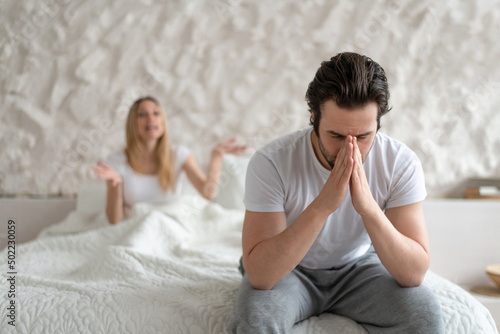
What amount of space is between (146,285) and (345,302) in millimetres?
605

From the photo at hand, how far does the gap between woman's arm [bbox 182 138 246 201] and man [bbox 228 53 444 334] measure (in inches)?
43.9

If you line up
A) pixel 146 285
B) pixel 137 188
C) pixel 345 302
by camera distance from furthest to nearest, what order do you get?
1. pixel 137 188
2. pixel 146 285
3. pixel 345 302

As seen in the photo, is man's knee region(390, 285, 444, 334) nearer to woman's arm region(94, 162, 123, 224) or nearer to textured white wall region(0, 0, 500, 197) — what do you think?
woman's arm region(94, 162, 123, 224)

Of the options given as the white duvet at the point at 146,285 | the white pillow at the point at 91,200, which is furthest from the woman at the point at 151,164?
the white duvet at the point at 146,285

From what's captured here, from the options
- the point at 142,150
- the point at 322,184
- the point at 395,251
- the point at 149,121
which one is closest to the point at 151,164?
the point at 142,150

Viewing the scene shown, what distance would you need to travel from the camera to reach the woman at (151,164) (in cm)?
242

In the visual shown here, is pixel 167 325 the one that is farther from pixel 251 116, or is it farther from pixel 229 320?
pixel 251 116

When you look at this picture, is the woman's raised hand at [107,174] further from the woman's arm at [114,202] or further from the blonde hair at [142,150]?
the blonde hair at [142,150]

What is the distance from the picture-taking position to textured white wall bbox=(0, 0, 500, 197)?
2.79 metres

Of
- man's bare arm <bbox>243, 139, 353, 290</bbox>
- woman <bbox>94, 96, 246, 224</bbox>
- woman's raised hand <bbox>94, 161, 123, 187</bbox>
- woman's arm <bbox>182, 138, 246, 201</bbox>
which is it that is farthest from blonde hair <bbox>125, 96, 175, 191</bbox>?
man's bare arm <bbox>243, 139, 353, 290</bbox>

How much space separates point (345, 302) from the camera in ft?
4.00

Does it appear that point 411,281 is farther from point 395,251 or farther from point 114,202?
point 114,202

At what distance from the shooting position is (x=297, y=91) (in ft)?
9.40

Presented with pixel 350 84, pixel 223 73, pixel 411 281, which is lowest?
pixel 411 281
